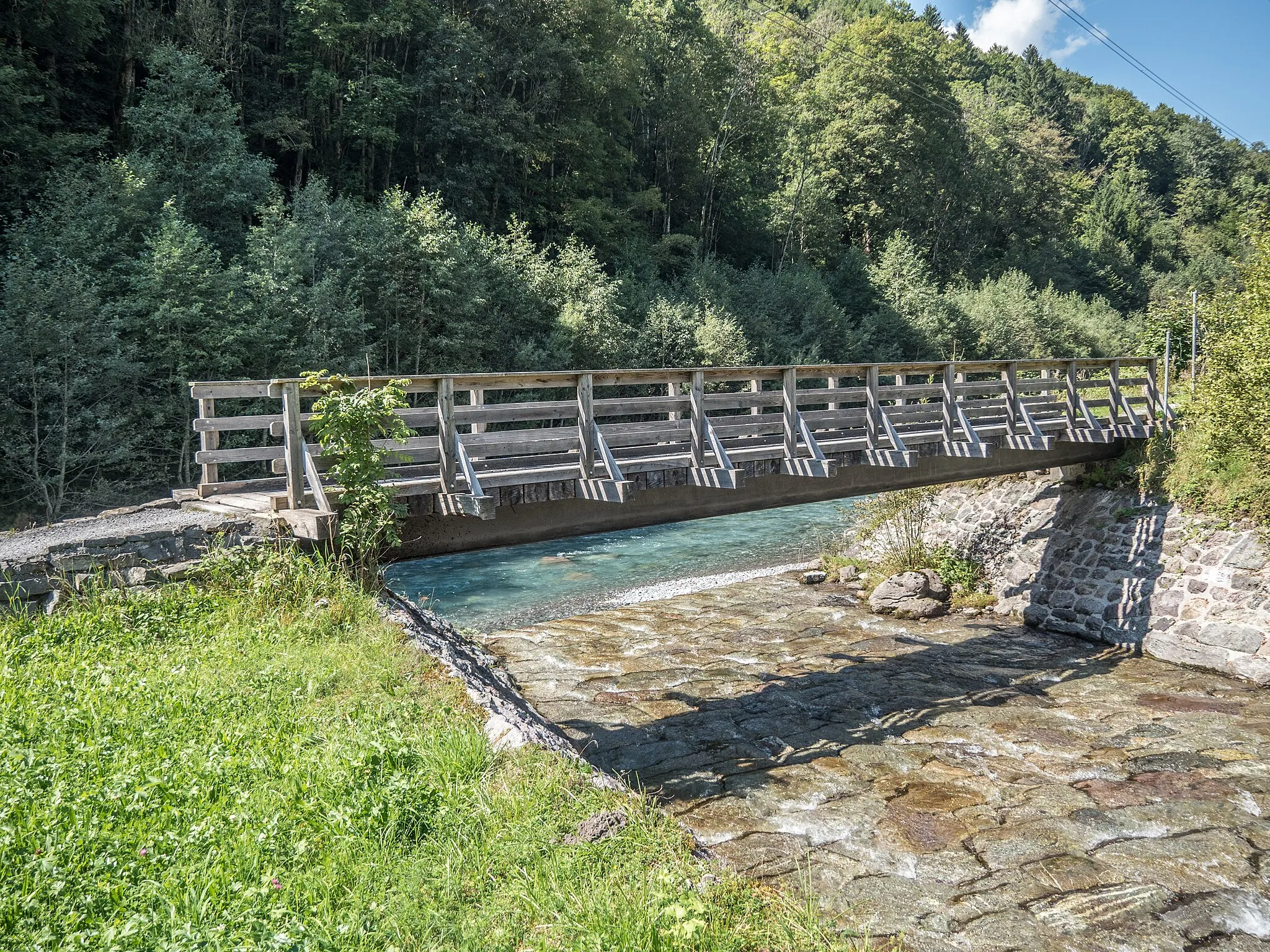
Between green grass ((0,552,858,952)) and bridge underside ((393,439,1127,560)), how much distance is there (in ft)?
6.54

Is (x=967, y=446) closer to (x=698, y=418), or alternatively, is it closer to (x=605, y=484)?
(x=698, y=418)

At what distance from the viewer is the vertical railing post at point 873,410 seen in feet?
38.4

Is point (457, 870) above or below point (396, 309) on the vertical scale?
below

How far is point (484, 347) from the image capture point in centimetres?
2595

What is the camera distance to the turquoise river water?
15.9 m

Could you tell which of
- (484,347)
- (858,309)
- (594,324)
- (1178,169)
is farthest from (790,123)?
(1178,169)

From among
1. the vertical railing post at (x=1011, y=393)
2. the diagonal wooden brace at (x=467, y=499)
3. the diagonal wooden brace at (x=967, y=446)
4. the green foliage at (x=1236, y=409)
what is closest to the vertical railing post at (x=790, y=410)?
the diagonal wooden brace at (x=967, y=446)

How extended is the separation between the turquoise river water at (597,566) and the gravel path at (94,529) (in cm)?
570

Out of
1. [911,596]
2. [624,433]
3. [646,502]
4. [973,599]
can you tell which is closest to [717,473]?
[646,502]

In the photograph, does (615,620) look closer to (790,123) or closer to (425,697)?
(425,697)

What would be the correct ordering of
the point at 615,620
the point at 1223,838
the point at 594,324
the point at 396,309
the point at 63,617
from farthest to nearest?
the point at 594,324, the point at 396,309, the point at 615,620, the point at 1223,838, the point at 63,617

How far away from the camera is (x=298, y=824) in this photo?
4488 mm

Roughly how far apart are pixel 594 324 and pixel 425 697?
894 inches

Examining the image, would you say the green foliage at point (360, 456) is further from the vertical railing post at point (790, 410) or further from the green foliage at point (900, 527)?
the green foliage at point (900, 527)
